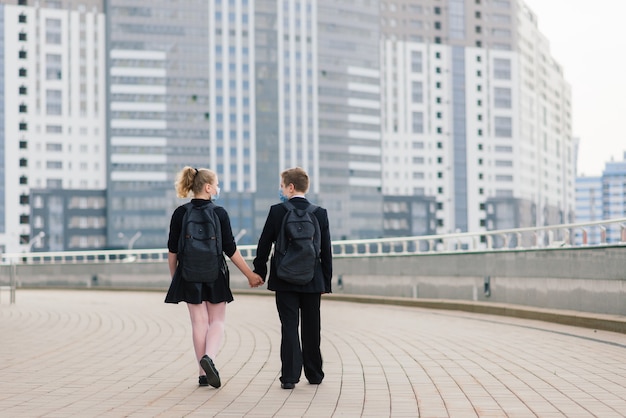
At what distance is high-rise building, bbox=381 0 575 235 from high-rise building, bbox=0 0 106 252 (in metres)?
45.4

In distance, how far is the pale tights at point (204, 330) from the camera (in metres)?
8.05

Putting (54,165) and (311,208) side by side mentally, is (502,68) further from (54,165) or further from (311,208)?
(311,208)

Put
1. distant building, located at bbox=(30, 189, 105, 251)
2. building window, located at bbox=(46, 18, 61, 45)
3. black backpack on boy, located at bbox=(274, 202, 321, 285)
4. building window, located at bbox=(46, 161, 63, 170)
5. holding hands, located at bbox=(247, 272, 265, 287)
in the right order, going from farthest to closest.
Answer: building window, located at bbox=(46, 18, 61, 45), building window, located at bbox=(46, 161, 63, 170), distant building, located at bbox=(30, 189, 105, 251), holding hands, located at bbox=(247, 272, 265, 287), black backpack on boy, located at bbox=(274, 202, 321, 285)

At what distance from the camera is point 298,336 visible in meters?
7.97

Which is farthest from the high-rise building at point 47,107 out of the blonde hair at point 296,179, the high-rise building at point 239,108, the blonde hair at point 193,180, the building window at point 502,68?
the blonde hair at point 296,179

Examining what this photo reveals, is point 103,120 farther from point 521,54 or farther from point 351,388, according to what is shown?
point 351,388

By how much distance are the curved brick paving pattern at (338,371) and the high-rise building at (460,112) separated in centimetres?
13375

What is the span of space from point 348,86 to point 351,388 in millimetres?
137414

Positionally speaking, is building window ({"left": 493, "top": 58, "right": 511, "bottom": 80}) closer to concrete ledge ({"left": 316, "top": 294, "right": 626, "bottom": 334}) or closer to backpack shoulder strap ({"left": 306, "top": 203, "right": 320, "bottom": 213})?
concrete ledge ({"left": 316, "top": 294, "right": 626, "bottom": 334})

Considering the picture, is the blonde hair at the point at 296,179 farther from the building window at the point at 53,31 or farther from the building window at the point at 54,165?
the building window at the point at 53,31

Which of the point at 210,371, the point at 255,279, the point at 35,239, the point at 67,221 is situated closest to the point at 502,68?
the point at 67,221

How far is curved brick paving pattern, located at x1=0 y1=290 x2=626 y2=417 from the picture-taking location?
688 centimetres

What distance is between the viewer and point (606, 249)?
45.1ft

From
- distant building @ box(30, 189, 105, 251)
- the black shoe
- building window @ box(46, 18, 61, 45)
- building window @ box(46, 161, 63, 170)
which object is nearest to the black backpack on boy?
the black shoe
